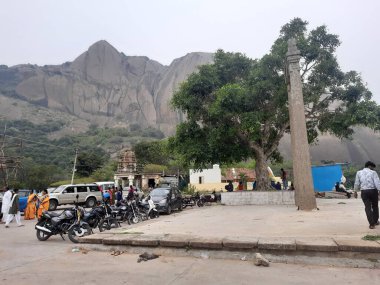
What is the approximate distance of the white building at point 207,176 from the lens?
4862 cm

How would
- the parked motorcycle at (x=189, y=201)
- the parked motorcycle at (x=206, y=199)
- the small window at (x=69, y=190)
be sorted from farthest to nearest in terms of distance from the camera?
the small window at (x=69, y=190) → the parked motorcycle at (x=206, y=199) → the parked motorcycle at (x=189, y=201)

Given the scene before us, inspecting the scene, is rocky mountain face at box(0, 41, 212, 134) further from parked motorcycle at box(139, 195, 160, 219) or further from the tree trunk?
parked motorcycle at box(139, 195, 160, 219)

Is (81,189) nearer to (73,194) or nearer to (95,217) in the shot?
(73,194)

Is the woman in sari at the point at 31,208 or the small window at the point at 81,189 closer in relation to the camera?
the woman in sari at the point at 31,208

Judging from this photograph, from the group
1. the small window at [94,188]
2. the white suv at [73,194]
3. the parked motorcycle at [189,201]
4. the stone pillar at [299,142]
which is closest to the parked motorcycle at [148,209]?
the parked motorcycle at [189,201]

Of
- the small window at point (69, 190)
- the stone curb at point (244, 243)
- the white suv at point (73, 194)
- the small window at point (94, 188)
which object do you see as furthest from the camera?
the small window at point (94, 188)

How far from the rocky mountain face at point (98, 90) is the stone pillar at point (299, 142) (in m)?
87.5

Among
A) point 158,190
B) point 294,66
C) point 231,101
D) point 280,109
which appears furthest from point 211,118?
point 294,66

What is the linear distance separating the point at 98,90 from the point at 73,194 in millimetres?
99249

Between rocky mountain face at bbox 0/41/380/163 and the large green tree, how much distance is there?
81.3 metres

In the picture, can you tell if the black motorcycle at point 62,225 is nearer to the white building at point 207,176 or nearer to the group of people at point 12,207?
the group of people at point 12,207

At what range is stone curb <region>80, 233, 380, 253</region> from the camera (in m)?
4.95

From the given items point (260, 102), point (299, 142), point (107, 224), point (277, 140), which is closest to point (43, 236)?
point (107, 224)

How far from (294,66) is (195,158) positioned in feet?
29.1
